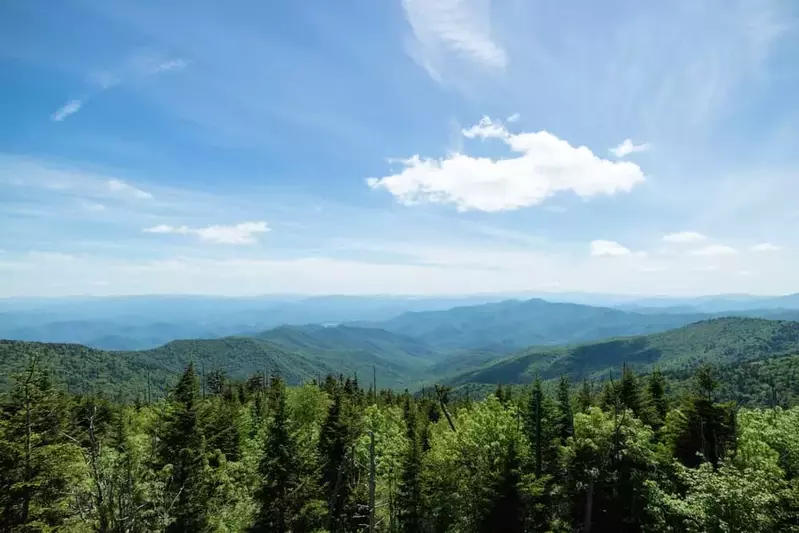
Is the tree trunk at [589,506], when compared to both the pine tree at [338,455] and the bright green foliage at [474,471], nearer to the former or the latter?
the bright green foliage at [474,471]

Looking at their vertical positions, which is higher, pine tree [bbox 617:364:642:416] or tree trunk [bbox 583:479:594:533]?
pine tree [bbox 617:364:642:416]

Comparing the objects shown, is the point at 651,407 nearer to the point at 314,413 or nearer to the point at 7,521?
the point at 314,413

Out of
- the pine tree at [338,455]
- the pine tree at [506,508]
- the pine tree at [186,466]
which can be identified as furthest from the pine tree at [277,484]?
the pine tree at [506,508]

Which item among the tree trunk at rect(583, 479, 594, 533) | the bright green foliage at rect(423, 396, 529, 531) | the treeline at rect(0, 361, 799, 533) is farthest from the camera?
the bright green foliage at rect(423, 396, 529, 531)

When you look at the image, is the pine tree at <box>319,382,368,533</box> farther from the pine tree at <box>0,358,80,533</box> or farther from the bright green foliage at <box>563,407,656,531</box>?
the pine tree at <box>0,358,80,533</box>

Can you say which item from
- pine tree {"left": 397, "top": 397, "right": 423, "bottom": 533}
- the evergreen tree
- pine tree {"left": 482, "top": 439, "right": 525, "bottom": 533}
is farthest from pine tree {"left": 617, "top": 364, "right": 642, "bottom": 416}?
pine tree {"left": 397, "top": 397, "right": 423, "bottom": 533}

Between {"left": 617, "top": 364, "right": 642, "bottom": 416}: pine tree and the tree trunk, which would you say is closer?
the tree trunk
